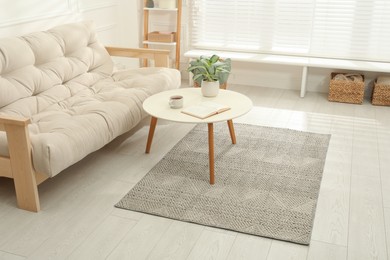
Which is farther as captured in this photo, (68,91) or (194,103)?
(68,91)

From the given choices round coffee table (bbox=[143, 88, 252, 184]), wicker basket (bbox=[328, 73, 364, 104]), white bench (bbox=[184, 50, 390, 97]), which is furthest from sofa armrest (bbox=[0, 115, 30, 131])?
wicker basket (bbox=[328, 73, 364, 104])

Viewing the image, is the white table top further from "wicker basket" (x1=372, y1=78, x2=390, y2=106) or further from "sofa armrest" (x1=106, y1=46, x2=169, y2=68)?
"wicker basket" (x1=372, y1=78, x2=390, y2=106)

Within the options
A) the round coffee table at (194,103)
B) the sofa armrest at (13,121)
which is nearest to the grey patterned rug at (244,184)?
the round coffee table at (194,103)

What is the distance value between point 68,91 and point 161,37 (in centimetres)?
178

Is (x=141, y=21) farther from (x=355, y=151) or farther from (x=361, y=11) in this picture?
(x=355, y=151)

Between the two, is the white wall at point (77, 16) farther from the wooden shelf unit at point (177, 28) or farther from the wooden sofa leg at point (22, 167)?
the wooden sofa leg at point (22, 167)

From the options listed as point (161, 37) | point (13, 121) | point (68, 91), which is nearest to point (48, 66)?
point (68, 91)

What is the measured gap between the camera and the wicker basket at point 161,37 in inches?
199

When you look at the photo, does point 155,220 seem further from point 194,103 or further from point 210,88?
point 210,88

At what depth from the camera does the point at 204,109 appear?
121 inches

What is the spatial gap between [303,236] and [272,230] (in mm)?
161

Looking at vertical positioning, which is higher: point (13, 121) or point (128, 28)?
point (128, 28)

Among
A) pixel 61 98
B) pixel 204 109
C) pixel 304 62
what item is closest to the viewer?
pixel 204 109

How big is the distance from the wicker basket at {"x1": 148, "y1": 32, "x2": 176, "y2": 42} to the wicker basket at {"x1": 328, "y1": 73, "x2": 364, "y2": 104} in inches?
68.9
